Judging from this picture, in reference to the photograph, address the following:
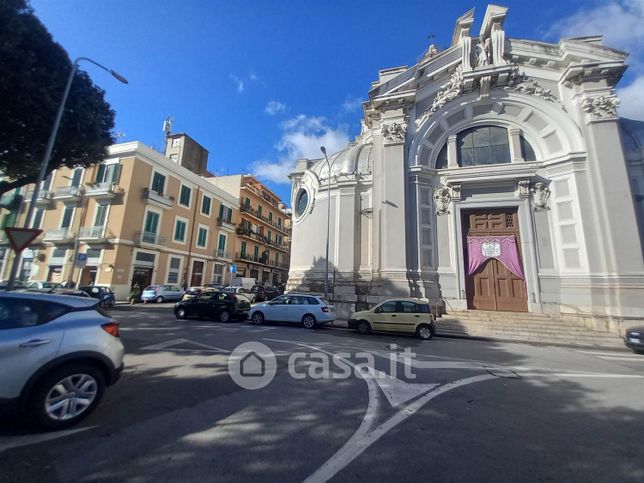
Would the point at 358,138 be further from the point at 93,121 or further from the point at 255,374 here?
the point at 255,374

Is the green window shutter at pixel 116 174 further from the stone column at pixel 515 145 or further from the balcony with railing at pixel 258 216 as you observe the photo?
the stone column at pixel 515 145

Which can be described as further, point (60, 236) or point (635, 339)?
point (60, 236)

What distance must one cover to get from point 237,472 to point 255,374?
2933 millimetres

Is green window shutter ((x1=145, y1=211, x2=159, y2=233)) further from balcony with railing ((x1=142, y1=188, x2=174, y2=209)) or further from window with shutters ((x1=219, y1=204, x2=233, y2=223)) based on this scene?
window with shutters ((x1=219, y1=204, x2=233, y2=223))

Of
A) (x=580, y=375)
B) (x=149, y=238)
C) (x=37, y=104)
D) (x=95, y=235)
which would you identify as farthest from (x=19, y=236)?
(x=95, y=235)

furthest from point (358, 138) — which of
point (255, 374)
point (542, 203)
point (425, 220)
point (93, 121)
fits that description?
point (255, 374)

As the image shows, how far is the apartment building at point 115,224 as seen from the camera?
73.4 ft

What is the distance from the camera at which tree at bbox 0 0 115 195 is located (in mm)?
8461

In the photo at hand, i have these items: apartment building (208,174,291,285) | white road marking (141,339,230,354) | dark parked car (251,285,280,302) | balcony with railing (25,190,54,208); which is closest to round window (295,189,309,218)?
dark parked car (251,285,280,302)

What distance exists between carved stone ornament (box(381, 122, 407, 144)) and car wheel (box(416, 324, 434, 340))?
1082 cm

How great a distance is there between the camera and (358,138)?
77.0 feet

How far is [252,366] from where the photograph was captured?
5867mm

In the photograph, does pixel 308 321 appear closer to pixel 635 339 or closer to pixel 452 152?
pixel 635 339

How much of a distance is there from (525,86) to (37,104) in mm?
21998
